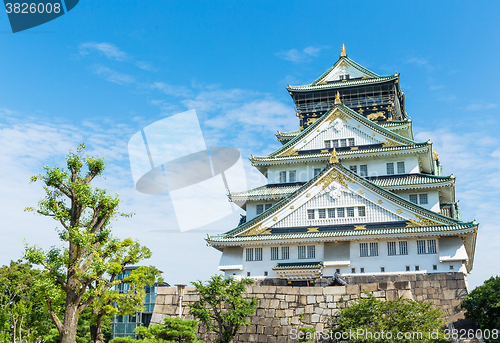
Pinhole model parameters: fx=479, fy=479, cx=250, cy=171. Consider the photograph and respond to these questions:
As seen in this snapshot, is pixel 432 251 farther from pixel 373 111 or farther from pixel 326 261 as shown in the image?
pixel 373 111

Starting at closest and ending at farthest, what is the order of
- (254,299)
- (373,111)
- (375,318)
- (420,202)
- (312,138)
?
1. (375,318)
2. (254,299)
3. (420,202)
4. (312,138)
5. (373,111)

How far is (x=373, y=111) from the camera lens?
46.3 meters

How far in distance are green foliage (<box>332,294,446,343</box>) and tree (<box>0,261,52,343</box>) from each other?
13.6m

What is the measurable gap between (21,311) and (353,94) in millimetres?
34292

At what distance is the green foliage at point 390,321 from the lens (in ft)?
60.9

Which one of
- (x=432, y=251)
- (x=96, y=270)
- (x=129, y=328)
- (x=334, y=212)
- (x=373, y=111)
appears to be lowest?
(x=129, y=328)

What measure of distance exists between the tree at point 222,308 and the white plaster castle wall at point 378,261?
10.8 metres

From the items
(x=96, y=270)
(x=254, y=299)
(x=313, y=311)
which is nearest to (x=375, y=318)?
(x=313, y=311)

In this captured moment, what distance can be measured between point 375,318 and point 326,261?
13001 mm

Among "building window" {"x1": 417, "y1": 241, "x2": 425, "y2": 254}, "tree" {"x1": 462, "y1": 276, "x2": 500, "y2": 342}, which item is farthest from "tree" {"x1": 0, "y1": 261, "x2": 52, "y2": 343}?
"building window" {"x1": 417, "y1": 241, "x2": 425, "y2": 254}

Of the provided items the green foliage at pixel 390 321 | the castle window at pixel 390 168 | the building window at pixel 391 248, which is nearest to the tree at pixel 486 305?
the green foliage at pixel 390 321

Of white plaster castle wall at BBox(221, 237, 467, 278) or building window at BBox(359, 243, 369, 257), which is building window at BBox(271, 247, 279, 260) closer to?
white plaster castle wall at BBox(221, 237, 467, 278)

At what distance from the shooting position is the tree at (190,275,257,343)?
853 inches

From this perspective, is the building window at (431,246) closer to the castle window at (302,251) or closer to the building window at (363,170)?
the castle window at (302,251)
